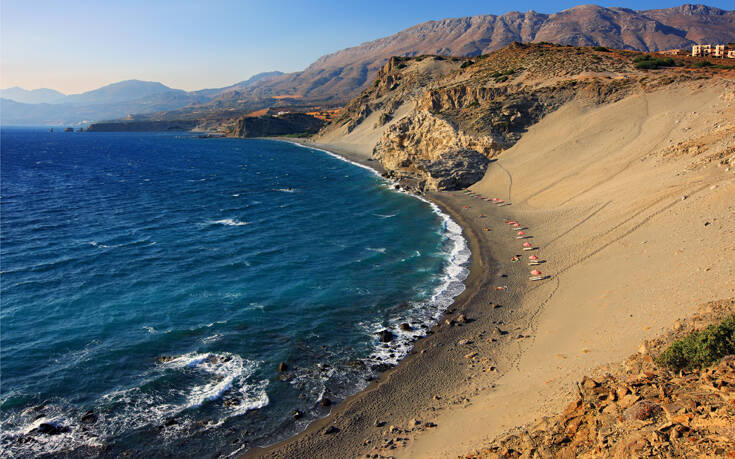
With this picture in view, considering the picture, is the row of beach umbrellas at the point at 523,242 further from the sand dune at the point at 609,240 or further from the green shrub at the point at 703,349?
the green shrub at the point at 703,349

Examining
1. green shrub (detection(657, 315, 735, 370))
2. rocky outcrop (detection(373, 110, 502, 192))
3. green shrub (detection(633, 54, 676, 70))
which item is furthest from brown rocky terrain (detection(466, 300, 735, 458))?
green shrub (detection(633, 54, 676, 70))

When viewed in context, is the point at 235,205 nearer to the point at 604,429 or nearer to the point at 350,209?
the point at 350,209

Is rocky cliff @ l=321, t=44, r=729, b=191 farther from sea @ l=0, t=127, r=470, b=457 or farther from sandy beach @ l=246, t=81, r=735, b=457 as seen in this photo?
sea @ l=0, t=127, r=470, b=457

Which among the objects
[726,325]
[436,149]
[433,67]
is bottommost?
[726,325]

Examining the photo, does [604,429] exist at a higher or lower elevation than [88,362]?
higher

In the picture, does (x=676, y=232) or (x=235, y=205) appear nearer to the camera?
(x=676, y=232)

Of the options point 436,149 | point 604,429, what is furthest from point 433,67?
point 604,429

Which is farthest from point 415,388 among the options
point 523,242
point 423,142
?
point 423,142
